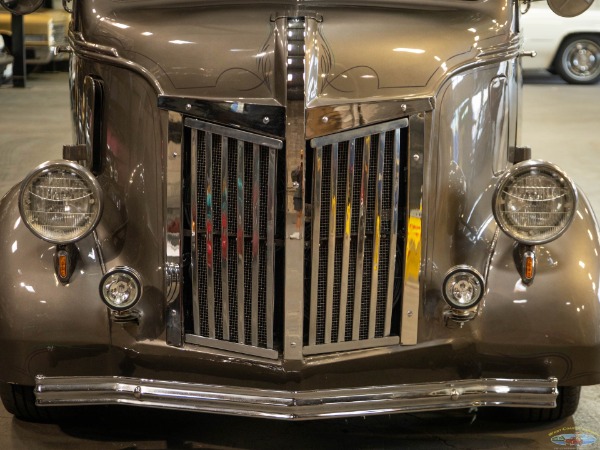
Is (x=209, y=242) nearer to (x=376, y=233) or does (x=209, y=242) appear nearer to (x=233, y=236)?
(x=233, y=236)

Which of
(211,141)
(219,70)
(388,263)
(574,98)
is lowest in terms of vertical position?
(574,98)

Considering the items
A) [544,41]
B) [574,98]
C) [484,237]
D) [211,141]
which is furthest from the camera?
[544,41]

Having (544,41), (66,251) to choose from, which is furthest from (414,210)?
(544,41)

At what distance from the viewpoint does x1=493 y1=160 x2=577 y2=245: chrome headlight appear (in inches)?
138

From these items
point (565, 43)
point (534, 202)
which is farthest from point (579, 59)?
point (534, 202)

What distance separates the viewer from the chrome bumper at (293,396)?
133 inches

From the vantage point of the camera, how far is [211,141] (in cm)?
344

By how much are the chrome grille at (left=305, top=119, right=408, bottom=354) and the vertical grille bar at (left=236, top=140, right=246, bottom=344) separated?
0.24m

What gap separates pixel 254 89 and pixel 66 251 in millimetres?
887

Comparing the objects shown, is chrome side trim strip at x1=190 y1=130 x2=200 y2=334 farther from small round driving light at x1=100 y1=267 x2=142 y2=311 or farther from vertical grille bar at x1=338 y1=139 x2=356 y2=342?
vertical grille bar at x1=338 y1=139 x2=356 y2=342

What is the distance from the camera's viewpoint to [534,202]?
139 inches

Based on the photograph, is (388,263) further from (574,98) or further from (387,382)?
(574,98)
